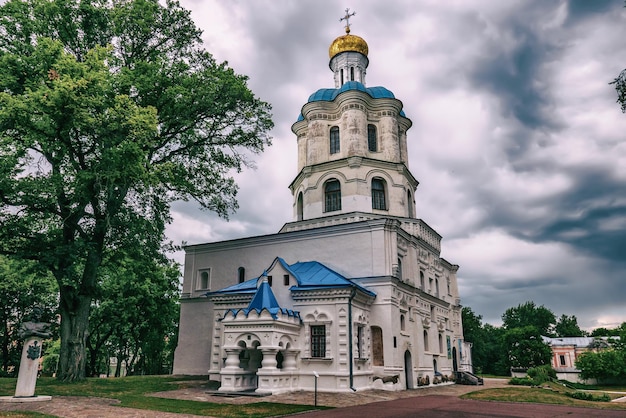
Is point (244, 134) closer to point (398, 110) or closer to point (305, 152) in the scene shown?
point (305, 152)

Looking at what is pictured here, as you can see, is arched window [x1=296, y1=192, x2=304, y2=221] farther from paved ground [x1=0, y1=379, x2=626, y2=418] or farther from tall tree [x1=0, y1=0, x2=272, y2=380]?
paved ground [x1=0, y1=379, x2=626, y2=418]

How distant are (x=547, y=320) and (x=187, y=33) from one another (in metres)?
85.3

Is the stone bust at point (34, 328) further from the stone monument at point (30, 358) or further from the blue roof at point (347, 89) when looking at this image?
the blue roof at point (347, 89)

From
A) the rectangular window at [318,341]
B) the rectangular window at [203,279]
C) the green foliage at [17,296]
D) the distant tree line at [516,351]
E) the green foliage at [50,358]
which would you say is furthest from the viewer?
the distant tree line at [516,351]

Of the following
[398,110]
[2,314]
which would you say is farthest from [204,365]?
[398,110]

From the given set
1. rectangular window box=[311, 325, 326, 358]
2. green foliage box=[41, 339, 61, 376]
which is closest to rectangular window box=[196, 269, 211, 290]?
rectangular window box=[311, 325, 326, 358]

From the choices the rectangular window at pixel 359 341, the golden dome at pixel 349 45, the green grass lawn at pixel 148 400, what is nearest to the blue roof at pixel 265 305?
the rectangular window at pixel 359 341

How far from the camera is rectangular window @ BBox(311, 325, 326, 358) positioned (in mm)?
21125

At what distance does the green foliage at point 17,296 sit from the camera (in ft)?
106

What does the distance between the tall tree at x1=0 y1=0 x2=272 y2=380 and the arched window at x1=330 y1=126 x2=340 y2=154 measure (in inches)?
309

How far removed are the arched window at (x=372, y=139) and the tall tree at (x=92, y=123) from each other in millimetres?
9557

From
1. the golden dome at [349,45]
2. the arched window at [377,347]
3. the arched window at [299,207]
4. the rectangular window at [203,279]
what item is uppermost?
the golden dome at [349,45]

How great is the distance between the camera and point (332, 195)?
29.5m

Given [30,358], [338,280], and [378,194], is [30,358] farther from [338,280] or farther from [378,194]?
[378,194]
